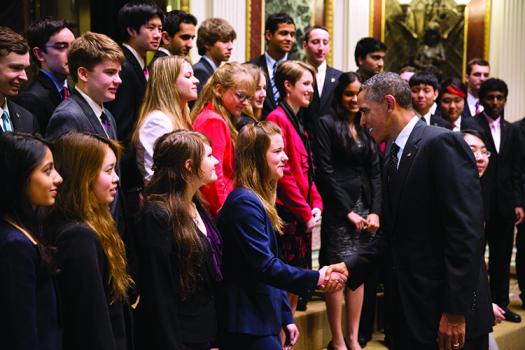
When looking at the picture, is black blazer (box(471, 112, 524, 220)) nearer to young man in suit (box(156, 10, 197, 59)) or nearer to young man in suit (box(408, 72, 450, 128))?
young man in suit (box(408, 72, 450, 128))

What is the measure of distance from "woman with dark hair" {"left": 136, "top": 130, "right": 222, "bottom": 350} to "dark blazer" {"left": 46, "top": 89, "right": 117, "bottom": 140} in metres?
0.37

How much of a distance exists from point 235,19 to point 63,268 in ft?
15.2

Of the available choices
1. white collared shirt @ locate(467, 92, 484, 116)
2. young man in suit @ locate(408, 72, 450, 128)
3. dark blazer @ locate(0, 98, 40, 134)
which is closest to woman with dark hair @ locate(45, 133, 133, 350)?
dark blazer @ locate(0, 98, 40, 134)

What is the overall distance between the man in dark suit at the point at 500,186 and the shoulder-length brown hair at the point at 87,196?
13.6 feet

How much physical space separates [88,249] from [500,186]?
4478 millimetres

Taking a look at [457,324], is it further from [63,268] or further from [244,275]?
[63,268]

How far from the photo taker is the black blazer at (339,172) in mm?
5457

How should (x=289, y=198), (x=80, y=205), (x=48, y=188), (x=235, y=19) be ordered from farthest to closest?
(x=235, y=19) → (x=289, y=198) → (x=80, y=205) → (x=48, y=188)

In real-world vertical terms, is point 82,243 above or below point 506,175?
above

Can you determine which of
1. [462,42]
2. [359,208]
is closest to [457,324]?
[359,208]

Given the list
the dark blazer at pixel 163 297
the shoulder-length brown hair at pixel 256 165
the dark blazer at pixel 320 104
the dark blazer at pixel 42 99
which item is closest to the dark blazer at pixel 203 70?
the dark blazer at pixel 320 104

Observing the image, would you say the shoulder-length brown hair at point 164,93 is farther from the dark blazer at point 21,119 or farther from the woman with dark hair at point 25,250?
the woman with dark hair at point 25,250

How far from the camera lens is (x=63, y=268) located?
2.88 meters

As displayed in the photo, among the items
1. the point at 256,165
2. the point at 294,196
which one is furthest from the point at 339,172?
the point at 256,165
